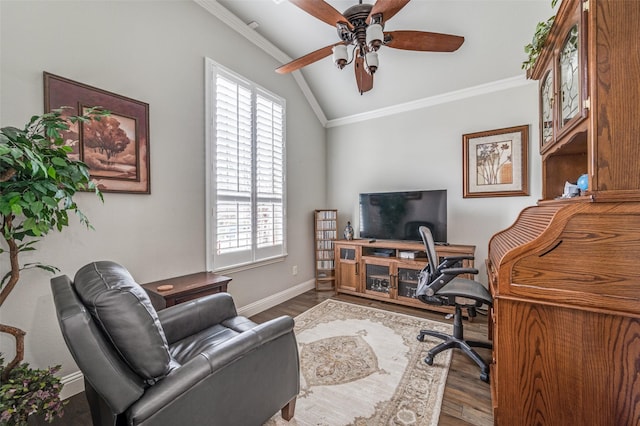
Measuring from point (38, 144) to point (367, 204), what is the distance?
3210 millimetres

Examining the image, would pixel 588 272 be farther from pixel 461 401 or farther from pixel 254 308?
pixel 254 308

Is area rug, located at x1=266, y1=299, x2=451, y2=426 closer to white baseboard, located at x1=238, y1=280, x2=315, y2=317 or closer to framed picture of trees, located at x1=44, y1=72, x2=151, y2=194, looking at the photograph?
white baseboard, located at x1=238, y1=280, x2=315, y2=317

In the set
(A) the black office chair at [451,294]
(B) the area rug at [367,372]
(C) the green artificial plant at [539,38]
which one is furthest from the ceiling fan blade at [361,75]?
(B) the area rug at [367,372]

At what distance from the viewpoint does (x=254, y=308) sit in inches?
119

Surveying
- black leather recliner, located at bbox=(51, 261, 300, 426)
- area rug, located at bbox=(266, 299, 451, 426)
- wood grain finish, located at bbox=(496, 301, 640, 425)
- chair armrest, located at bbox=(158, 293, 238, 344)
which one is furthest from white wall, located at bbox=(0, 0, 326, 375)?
wood grain finish, located at bbox=(496, 301, 640, 425)

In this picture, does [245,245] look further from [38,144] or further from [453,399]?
[453,399]

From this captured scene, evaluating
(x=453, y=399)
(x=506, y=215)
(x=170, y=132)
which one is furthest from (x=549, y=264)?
(x=170, y=132)

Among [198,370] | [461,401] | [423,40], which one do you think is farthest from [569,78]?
[198,370]

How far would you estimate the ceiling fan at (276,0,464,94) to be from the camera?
1.60 metres

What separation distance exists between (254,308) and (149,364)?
7.01 ft

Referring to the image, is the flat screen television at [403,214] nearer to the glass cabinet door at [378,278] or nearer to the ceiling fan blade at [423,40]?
the glass cabinet door at [378,278]

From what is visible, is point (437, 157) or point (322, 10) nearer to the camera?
point (322, 10)

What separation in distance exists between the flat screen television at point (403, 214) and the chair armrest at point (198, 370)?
2.50 meters

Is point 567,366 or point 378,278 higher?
point 567,366
